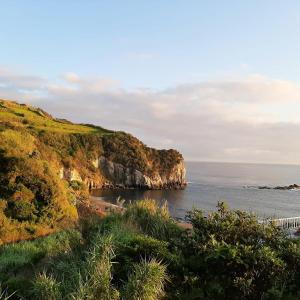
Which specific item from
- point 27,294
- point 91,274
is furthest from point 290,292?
point 27,294

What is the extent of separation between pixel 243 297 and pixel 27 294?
4951mm

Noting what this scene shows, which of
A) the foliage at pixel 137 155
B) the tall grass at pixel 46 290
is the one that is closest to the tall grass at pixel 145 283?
the tall grass at pixel 46 290

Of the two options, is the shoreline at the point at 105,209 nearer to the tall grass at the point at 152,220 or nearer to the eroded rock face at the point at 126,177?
the tall grass at the point at 152,220

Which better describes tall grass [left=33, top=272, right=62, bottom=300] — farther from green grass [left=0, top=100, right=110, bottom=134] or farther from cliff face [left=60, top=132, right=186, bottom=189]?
cliff face [left=60, top=132, right=186, bottom=189]

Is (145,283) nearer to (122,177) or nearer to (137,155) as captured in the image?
(122,177)

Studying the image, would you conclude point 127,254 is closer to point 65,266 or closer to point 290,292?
point 65,266

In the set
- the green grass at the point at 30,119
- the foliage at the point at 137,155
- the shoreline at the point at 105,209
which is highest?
Result: the green grass at the point at 30,119

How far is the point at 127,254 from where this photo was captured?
10.9 meters

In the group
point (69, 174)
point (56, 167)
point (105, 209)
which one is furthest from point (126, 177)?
point (105, 209)

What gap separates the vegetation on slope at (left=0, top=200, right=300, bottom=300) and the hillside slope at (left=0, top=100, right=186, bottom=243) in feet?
51.6

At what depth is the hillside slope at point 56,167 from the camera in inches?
1128

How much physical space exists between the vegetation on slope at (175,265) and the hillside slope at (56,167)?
15716mm

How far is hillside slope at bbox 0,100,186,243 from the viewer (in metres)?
28.7

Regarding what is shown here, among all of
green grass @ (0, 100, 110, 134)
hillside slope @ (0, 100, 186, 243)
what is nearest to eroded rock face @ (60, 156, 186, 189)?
hillside slope @ (0, 100, 186, 243)
